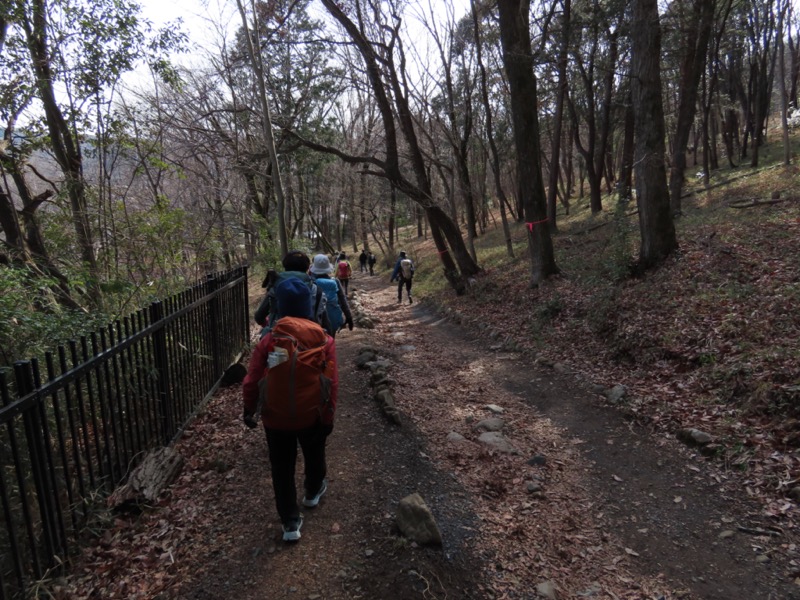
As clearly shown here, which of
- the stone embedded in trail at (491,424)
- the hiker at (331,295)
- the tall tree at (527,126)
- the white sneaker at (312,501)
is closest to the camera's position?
the white sneaker at (312,501)

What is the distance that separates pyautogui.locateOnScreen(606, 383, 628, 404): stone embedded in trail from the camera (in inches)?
223

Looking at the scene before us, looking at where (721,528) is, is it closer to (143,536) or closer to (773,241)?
(143,536)

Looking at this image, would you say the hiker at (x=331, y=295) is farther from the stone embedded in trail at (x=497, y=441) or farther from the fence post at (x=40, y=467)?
the fence post at (x=40, y=467)

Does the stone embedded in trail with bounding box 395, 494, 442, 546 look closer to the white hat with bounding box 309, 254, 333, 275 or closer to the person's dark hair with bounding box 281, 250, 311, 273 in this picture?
the person's dark hair with bounding box 281, 250, 311, 273

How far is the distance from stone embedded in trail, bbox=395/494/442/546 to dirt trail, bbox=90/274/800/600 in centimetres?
8

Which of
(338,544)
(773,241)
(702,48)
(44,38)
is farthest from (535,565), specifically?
(702,48)

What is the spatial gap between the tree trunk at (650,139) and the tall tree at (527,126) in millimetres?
2802

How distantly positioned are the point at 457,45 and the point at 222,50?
8.15 meters

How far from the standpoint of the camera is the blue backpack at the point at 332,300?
589cm

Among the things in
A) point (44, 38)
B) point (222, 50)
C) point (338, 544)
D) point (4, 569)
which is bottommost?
point (338, 544)

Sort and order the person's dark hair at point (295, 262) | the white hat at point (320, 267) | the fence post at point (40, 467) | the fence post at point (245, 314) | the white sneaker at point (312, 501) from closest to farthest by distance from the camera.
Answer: the fence post at point (40, 467) < the white sneaker at point (312, 501) < the person's dark hair at point (295, 262) < the white hat at point (320, 267) < the fence post at point (245, 314)

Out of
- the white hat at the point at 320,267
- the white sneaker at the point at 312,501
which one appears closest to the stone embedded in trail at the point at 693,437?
the white sneaker at the point at 312,501

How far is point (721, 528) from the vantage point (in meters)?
3.50

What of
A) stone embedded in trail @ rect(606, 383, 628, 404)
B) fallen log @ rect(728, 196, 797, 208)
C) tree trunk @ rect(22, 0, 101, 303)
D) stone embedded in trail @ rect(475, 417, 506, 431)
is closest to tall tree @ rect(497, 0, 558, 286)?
fallen log @ rect(728, 196, 797, 208)
